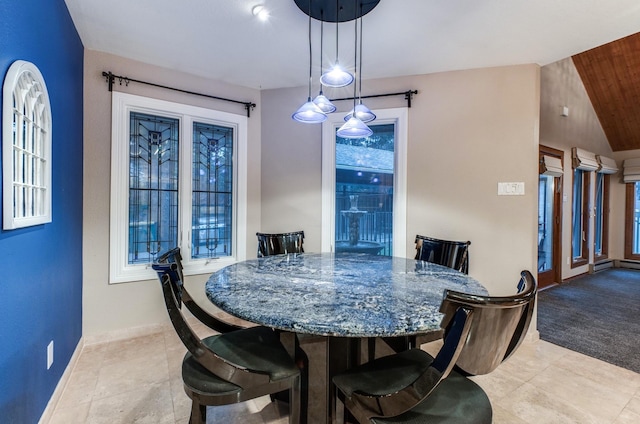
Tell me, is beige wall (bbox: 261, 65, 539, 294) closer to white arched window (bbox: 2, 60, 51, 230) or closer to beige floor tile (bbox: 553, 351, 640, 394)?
beige floor tile (bbox: 553, 351, 640, 394)

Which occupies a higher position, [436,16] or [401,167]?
[436,16]

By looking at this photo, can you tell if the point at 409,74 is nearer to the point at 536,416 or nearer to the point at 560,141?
the point at 536,416

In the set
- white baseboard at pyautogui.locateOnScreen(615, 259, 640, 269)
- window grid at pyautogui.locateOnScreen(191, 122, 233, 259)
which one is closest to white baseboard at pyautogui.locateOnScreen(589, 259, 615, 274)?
white baseboard at pyautogui.locateOnScreen(615, 259, 640, 269)

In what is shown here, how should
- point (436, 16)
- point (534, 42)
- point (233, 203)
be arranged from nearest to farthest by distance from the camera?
point (436, 16) → point (534, 42) → point (233, 203)

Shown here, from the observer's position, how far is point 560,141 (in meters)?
4.67

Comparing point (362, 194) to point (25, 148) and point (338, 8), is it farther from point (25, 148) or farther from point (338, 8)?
point (25, 148)

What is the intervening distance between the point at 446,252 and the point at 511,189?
96 centimetres

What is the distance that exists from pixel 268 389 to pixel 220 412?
2.81 feet

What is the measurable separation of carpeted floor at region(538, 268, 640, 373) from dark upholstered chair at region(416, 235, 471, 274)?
136 cm

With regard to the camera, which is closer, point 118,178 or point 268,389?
point 268,389

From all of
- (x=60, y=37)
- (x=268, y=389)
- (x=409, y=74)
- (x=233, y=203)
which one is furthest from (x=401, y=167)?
(x=60, y=37)

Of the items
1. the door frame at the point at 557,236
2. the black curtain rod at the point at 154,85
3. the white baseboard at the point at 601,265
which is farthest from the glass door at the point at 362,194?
the white baseboard at the point at 601,265

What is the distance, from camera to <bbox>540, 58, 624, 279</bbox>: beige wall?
14.1ft

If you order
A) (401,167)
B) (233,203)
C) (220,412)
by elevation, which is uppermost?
(401,167)
